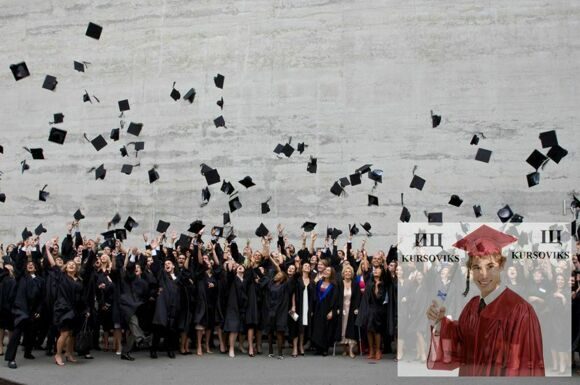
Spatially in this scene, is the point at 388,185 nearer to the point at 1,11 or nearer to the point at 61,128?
the point at 61,128

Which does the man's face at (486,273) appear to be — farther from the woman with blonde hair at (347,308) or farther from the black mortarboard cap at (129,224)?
the black mortarboard cap at (129,224)

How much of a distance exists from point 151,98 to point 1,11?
18.2ft

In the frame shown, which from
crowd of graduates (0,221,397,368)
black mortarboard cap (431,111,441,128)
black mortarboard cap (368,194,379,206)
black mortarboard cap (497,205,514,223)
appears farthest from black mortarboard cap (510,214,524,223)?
crowd of graduates (0,221,397,368)

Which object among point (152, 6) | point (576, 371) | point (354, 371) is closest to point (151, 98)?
point (152, 6)

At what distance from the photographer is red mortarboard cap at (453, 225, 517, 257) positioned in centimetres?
671

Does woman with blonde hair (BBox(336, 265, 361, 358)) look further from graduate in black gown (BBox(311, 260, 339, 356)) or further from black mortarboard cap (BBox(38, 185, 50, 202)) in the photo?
black mortarboard cap (BBox(38, 185, 50, 202))

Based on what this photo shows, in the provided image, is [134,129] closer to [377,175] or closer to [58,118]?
[58,118]

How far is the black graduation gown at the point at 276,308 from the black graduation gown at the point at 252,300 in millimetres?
138

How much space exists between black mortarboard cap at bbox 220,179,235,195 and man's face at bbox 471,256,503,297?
13.2 metres

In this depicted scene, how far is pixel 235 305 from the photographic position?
12578mm

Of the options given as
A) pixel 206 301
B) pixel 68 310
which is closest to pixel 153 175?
pixel 206 301

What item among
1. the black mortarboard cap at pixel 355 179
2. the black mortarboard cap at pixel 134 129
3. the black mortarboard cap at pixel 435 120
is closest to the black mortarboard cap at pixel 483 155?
the black mortarboard cap at pixel 435 120

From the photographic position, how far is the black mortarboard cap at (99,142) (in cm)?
1956

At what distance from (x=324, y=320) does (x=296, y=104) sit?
27.5 feet
